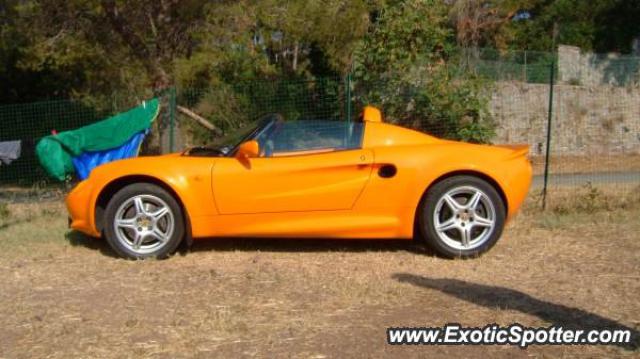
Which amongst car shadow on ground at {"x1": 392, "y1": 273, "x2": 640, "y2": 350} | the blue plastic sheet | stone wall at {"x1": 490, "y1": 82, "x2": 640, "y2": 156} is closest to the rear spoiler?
car shadow on ground at {"x1": 392, "y1": 273, "x2": 640, "y2": 350}

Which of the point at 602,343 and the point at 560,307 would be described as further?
the point at 560,307

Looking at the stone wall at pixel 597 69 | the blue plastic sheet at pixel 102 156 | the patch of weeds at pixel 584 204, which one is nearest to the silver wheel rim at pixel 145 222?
the blue plastic sheet at pixel 102 156

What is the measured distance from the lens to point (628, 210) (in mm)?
7828

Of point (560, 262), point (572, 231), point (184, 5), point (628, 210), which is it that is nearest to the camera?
point (560, 262)

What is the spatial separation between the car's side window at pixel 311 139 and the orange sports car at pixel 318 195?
0.01 m

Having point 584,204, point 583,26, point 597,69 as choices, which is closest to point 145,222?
point 584,204

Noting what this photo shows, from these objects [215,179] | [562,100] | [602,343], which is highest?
[562,100]

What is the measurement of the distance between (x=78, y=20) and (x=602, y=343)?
367 inches

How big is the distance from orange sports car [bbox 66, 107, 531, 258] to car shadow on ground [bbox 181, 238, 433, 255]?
43 cm

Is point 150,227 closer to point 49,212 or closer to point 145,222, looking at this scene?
point 145,222

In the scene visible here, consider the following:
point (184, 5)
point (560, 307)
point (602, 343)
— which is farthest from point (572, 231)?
point (184, 5)

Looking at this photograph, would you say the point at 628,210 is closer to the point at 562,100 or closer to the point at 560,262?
the point at 560,262

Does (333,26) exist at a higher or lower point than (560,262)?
higher

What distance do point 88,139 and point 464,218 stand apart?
490 cm
